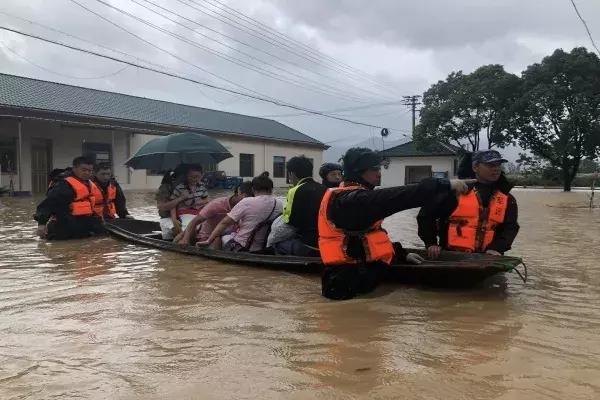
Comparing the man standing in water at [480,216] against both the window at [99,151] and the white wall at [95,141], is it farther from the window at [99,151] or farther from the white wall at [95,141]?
the window at [99,151]

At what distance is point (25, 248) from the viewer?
8.06 m

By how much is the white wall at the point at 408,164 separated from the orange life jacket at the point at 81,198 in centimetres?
2926

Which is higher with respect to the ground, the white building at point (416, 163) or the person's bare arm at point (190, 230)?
the white building at point (416, 163)

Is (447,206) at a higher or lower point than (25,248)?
higher

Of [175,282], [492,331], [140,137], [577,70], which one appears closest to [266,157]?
[140,137]

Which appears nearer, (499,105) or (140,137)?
(140,137)

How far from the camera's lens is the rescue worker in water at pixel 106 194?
30.6ft

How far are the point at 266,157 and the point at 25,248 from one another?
25.4m

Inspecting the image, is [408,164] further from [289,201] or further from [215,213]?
[289,201]

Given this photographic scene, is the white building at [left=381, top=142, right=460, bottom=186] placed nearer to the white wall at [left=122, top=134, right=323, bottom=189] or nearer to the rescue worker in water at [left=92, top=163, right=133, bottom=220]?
the white wall at [left=122, top=134, right=323, bottom=189]

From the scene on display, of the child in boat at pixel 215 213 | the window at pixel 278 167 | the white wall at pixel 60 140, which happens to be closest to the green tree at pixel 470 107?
the window at pixel 278 167

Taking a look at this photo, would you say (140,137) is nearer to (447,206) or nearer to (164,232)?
(164,232)

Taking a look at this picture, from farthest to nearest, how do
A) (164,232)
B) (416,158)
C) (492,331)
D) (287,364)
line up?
(416,158) → (164,232) → (492,331) → (287,364)

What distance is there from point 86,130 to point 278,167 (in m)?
13.2
